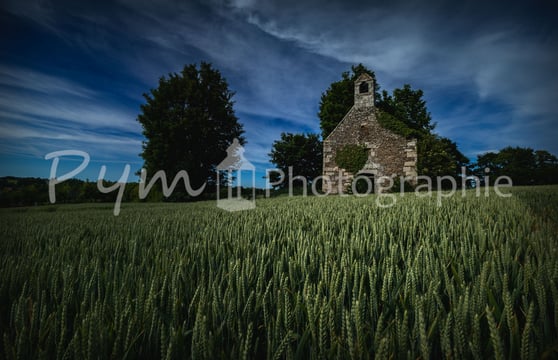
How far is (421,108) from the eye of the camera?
96.7 ft

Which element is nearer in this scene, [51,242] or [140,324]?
[140,324]

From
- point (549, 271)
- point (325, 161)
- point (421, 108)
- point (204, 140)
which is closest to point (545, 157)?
point (421, 108)

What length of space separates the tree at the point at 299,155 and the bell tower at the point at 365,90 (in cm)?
1106

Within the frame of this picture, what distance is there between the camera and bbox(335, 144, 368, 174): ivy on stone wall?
59.6 ft

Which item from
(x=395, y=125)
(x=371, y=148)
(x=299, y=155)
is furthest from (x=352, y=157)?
(x=299, y=155)

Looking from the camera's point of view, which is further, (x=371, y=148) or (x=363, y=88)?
(x=363, y=88)

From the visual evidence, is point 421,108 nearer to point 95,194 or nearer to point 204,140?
point 204,140

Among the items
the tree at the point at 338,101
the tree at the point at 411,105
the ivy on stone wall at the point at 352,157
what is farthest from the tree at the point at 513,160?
the ivy on stone wall at the point at 352,157

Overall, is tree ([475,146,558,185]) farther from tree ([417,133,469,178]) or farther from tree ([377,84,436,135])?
tree ([417,133,469,178])

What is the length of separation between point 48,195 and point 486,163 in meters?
49.7

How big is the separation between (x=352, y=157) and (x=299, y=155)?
11.0 meters

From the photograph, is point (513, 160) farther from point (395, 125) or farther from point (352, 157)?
point (352, 157)

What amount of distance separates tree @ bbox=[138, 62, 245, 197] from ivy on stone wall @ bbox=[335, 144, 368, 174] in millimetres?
10210

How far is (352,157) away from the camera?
60.4ft
